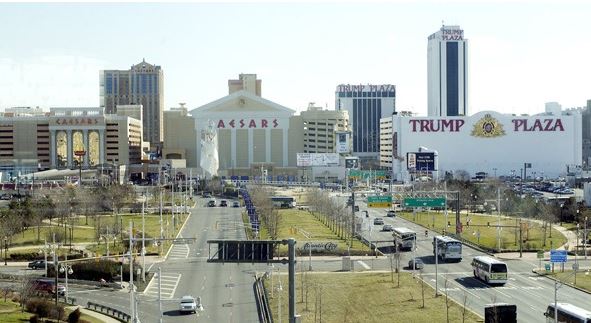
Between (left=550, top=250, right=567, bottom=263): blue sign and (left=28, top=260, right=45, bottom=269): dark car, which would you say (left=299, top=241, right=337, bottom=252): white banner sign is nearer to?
(left=550, top=250, right=567, bottom=263): blue sign

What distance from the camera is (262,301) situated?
4978 cm

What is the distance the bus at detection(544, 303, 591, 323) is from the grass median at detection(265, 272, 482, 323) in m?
3.89

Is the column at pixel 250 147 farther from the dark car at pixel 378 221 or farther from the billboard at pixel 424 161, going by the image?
the dark car at pixel 378 221

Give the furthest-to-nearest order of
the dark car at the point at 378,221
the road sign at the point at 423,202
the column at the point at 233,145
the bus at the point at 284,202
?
the column at the point at 233,145 < the bus at the point at 284,202 < the dark car at the point at 378,221 < the road sign at the point at 423,202

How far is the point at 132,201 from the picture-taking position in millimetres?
117625

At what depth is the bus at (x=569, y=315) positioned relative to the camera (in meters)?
38.3

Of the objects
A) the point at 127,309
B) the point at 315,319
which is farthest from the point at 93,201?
the point at 315,319

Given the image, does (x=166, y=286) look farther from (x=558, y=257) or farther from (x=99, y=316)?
(x=558, y=257)

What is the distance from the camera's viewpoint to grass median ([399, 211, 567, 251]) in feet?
253

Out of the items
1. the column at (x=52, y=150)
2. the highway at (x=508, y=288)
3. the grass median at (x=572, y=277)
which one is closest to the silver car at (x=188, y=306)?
the highway at (x=508, y=288)

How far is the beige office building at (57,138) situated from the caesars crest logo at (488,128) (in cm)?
7334

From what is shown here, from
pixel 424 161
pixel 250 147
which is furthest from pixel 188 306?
pixel 250 147

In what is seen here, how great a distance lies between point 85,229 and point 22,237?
924 cm

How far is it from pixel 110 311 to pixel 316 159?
128338 mm
